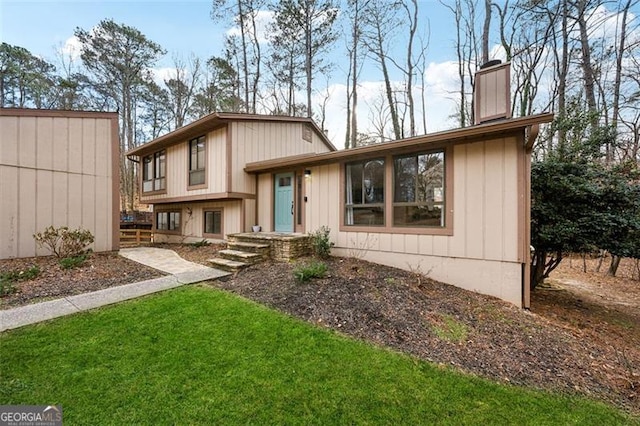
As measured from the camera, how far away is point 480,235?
526 cm

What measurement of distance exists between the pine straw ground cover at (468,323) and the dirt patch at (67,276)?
4.0 inches

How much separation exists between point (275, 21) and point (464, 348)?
16746mm

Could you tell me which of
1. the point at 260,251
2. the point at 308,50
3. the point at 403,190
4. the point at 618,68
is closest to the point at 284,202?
the point at 260,251

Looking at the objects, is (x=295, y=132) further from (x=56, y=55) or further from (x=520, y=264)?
(x=56, y=55)

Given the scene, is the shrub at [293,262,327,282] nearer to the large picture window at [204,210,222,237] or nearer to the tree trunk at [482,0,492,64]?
the large picture window at [204,210,222,237]

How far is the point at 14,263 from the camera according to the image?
5.88 m

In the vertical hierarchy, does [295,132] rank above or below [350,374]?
above

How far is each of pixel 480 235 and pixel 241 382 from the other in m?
4.72

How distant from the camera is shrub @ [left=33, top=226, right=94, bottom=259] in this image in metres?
6.15

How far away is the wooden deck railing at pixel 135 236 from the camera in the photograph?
11211 millimetres

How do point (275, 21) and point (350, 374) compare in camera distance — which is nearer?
point (350, 374)

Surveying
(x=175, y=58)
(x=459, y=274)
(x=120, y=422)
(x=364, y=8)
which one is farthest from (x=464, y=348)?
(x=175, y=58)

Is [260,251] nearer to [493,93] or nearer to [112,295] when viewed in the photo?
[112,295]

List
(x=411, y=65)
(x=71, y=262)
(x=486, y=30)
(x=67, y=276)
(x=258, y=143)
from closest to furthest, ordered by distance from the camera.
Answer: (x=67, y=276)
(x=71, y=262)
(x=258, y=143)
(x=486, y=30)
(x=411, y=65)
